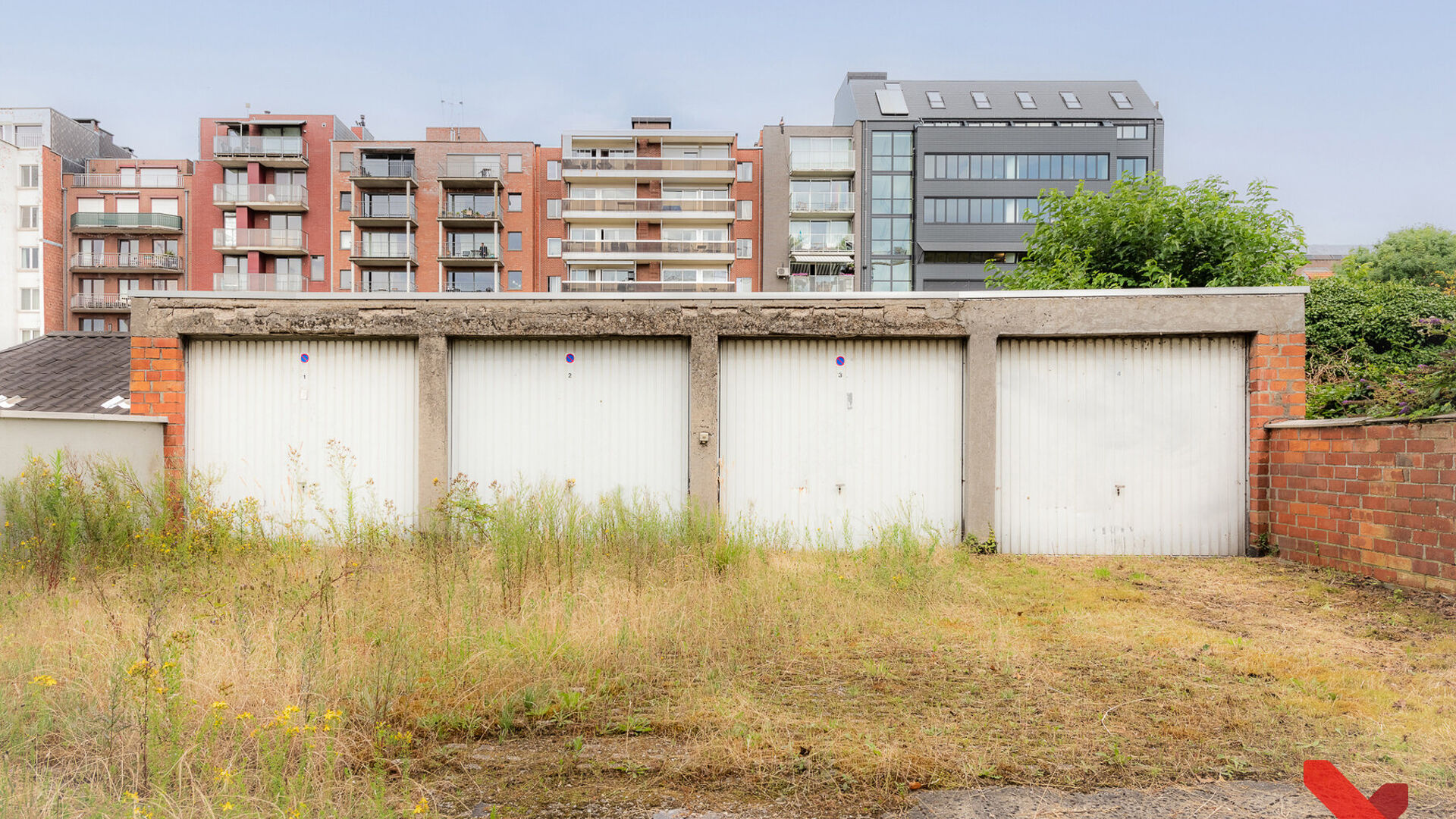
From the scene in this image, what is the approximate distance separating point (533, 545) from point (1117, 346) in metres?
6.78

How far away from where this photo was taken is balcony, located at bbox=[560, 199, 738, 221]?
4862 centimetres

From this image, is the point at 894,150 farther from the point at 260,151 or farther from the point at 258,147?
the point at 258,147

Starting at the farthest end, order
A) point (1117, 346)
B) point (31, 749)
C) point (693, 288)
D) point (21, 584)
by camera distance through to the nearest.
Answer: point (693, 288) < point (1117, 346) < point (21, 584) < point (31, 749)

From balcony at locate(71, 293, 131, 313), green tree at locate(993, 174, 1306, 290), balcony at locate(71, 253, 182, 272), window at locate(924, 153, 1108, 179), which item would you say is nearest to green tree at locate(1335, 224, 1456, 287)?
window at locate(924, 153, 1108, 179)

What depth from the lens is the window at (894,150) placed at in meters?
51.5

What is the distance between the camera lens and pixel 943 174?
5169 cm

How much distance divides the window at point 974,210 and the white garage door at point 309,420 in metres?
47.0

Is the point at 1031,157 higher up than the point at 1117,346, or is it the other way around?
the point at 1031,157

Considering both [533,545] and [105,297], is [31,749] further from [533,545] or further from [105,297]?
[105,297]

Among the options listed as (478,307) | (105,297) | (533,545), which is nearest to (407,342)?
(478,307)

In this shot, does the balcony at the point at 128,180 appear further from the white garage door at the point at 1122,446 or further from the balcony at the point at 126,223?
the white garage door at the point at 1122,446

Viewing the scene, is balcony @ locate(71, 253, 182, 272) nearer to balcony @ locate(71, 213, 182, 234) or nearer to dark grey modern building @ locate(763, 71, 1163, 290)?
balcony @ locate(71, 213, 182, 234)

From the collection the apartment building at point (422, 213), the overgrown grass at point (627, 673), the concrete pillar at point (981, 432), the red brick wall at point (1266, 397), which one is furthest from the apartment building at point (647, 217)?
the overgrown grass at point (627, 673)

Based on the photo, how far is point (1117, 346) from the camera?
9.07m
